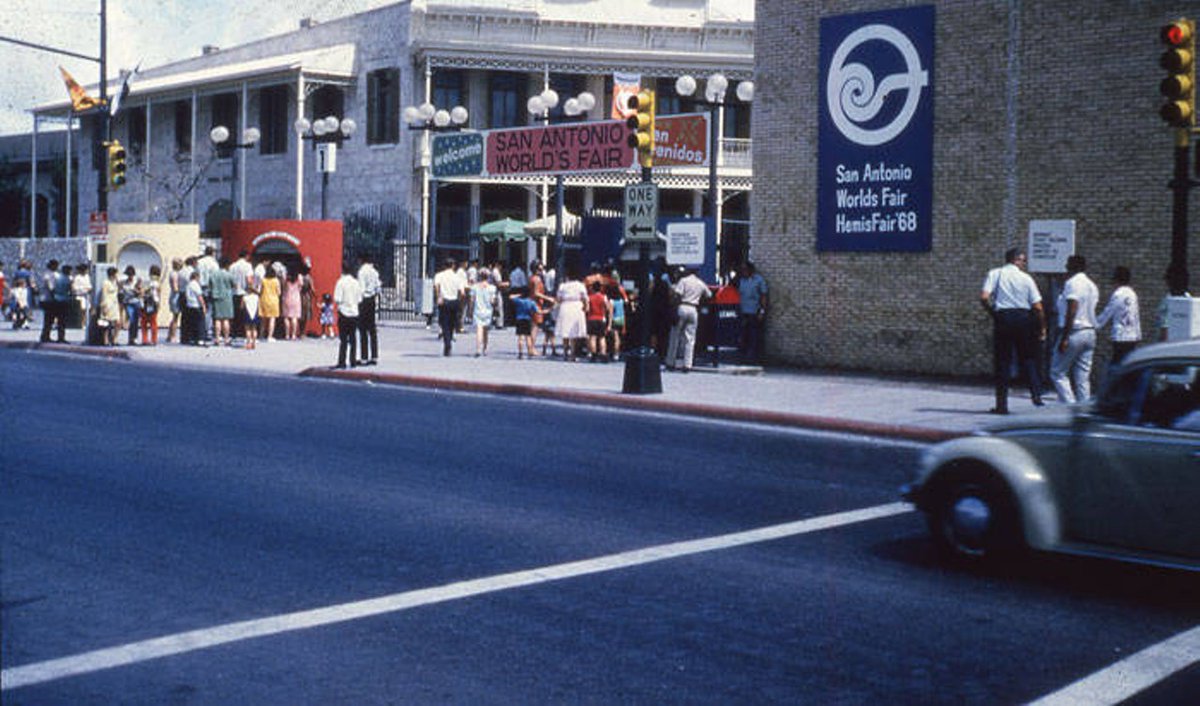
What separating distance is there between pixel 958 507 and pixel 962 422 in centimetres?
719

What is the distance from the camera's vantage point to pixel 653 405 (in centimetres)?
1711

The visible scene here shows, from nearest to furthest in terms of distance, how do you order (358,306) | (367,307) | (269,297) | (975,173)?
(975,173) → (358,306) → (367,307) → (269,297)

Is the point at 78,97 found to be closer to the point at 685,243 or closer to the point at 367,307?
the point at 367,307

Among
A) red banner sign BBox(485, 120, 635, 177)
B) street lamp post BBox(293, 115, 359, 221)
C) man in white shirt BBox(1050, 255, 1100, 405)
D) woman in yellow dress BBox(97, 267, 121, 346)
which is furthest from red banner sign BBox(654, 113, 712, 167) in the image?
street lamp post BBox(293, 115, 359, 221)

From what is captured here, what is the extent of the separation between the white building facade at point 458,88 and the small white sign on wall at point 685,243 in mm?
21199

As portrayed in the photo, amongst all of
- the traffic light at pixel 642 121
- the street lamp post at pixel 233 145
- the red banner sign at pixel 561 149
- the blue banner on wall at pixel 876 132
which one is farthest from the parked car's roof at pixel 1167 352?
the street lamp post at pixel 233 145

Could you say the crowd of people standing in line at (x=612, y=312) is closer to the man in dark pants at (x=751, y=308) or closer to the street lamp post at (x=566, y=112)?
the man in dark pants at (x=751, y=308)

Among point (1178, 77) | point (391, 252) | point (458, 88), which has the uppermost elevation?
point (458, 88)

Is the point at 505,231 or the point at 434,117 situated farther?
the point at 505,231

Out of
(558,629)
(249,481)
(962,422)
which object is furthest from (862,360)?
(558,629)

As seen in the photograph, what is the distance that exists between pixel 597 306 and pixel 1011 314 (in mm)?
9484

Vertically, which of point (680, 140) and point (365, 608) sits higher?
point (680, 140)

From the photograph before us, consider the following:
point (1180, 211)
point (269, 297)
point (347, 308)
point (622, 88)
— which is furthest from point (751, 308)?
point (622, 88)

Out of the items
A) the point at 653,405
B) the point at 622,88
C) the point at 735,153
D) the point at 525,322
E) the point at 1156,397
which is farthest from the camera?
the point at 735,153
